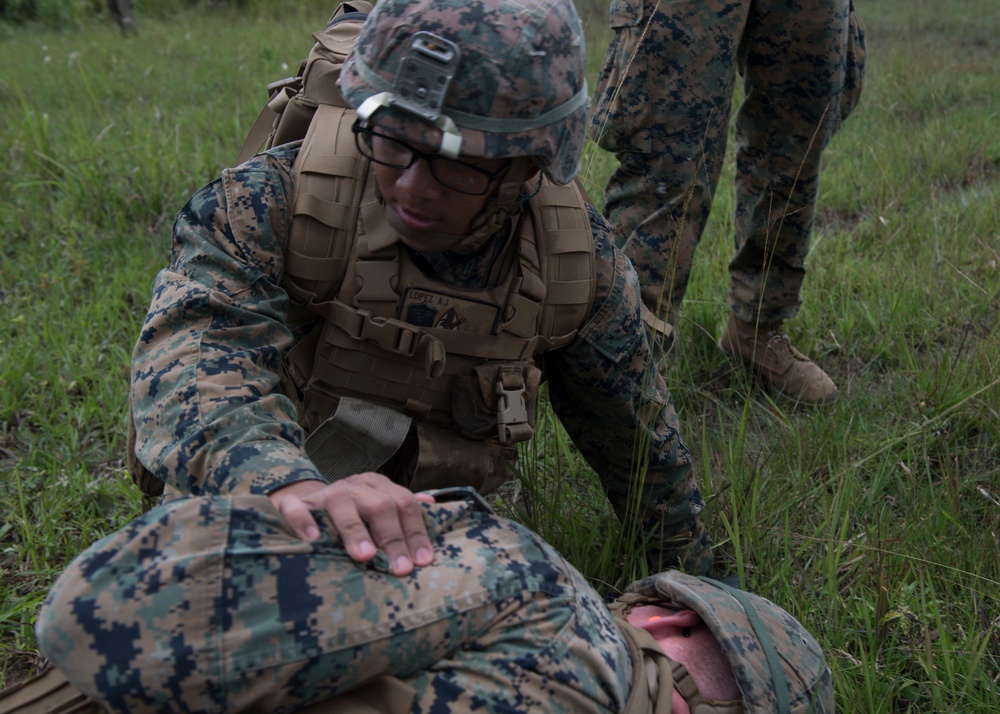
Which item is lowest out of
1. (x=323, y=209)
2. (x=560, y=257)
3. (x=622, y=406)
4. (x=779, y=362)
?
(x=779, y=362)

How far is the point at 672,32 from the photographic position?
9.78 feet

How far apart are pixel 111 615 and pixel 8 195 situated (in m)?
3.94

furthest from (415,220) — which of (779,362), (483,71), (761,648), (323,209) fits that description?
(779,362)

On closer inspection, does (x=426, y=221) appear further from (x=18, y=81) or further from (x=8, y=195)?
(x=18, y=81)

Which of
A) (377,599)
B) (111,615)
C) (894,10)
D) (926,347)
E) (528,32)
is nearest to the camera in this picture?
(111,615)

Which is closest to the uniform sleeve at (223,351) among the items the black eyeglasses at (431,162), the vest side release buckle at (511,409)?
the black eyeglasses at (431,162)

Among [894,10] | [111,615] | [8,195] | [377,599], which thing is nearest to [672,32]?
[377,599]

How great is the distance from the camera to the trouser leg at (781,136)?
3.06 metres

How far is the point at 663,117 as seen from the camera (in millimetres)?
3066

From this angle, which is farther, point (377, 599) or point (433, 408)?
point (433, 408)

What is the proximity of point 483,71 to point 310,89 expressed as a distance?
55 centimetres

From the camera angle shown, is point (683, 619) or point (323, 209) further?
point (323, 209)

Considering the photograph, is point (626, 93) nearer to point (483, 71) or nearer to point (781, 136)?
point (781, 136)

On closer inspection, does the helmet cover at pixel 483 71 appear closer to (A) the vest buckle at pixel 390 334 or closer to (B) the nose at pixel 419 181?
(B) the nose at pixel 419 181
